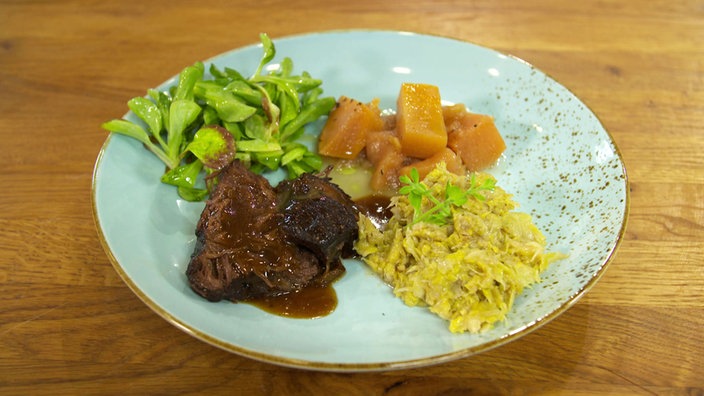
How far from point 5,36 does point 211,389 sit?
12.8ft

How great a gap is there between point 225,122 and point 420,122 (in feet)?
4.10

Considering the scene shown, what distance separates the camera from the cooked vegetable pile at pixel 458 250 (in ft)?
8.25

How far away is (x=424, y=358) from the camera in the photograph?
2.20 m

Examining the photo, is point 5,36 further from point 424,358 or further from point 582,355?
point 582,355

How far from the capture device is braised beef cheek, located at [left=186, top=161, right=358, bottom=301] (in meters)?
2.60

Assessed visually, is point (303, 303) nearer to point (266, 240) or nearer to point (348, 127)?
point (266, 240)

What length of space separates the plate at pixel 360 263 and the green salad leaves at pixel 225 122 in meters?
0.11

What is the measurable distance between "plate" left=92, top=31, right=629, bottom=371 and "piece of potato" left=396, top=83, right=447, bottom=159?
0.41 meters

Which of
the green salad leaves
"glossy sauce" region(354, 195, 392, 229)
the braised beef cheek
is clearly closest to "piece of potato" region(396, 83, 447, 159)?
"glossy sauce" region(354, 195, 392, 229)

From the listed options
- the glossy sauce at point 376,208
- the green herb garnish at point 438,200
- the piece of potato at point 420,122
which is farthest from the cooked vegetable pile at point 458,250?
the piece of potato at point 420,122

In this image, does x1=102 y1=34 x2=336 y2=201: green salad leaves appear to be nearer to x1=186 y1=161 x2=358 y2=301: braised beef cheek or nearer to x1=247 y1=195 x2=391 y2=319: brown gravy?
x1=186 y1=161 x2=358 y2=301: braised beef cheek

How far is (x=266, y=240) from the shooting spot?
2729 millimetres

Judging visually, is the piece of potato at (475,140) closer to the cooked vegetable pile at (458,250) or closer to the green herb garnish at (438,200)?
the cooked vegetable pile at (458,250)

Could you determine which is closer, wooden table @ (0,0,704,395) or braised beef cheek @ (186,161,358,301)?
wooden table @ (0,0,704,395)
